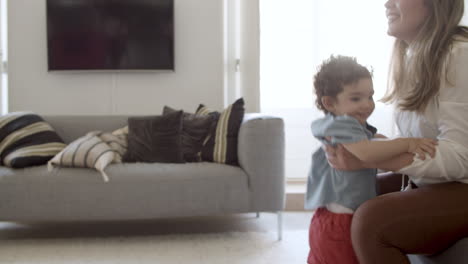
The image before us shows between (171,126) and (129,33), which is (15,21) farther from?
(171,126)

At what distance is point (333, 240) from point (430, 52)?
595 millimetres

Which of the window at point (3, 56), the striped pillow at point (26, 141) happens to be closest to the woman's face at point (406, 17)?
the striped pillow at point (26, 141)

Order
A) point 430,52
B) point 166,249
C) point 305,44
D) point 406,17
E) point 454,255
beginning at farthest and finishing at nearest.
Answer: point 305,44
point 166,249
point 406,17
point 430,52
point 454,255

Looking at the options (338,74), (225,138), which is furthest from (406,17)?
(225,138)

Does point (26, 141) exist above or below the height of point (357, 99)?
below

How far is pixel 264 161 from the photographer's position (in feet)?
8.96

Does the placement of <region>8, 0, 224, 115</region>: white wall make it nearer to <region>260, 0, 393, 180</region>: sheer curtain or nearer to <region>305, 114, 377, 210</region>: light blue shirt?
<region>260, 0, 393, 180</region>: sheer curtain

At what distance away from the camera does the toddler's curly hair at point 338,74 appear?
1.39 metres

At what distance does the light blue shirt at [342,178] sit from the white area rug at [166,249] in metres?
0.94

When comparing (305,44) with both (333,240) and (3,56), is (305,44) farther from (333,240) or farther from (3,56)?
(333,240)

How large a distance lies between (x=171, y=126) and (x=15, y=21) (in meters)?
2.11

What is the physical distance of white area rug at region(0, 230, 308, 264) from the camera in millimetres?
2342

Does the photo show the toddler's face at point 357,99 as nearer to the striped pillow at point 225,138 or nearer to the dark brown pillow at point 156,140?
the striped pillow at point 225,138

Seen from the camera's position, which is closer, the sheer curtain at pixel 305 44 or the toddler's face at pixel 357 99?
the toddler's face at pixel 357 99
